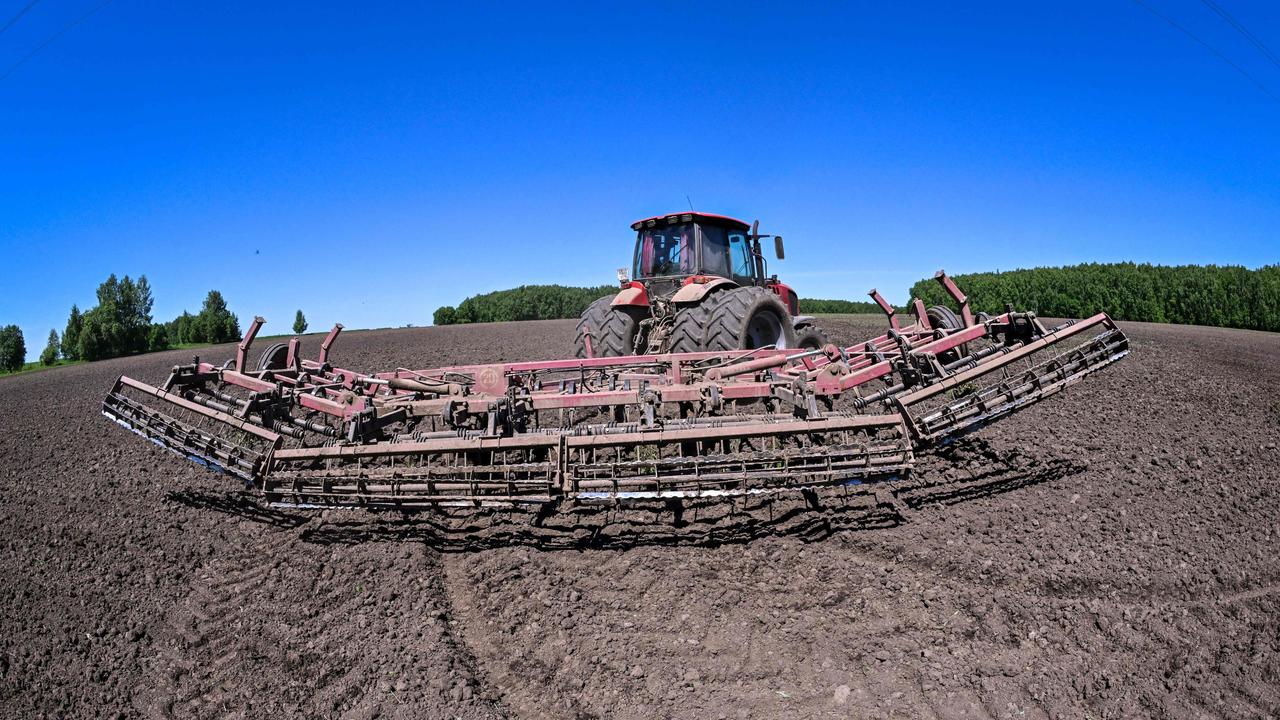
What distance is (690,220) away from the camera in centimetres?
751

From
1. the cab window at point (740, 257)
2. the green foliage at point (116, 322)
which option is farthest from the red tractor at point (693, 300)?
the green foliage at point (116, 322)

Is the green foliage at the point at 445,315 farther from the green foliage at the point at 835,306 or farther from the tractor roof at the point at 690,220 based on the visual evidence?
the tractor roof at the point at 690,220

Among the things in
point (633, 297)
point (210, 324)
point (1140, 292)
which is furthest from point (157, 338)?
point (1140, 292)

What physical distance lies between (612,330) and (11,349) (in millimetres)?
28142

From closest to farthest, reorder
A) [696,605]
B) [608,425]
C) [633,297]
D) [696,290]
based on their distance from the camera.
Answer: [696,605], [608,425], [696,290], [633,297]

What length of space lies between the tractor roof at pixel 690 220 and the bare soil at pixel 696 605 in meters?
3.66

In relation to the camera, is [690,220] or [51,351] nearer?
[690,220]

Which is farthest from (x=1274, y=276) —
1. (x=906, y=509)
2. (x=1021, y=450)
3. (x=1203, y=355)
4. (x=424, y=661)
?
(x=424, y=661)

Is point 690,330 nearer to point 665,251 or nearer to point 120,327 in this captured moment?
point 665,251

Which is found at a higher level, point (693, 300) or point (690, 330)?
point (693, 300)

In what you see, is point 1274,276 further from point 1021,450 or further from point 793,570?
point 793,570

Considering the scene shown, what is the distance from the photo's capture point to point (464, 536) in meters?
4.48

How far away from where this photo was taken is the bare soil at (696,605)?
2652 millimetres

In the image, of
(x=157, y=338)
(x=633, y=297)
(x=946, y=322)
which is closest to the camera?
(x=946, y=322)
